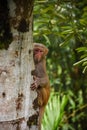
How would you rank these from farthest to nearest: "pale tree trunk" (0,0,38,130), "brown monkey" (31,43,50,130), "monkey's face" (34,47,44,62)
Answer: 1. "monkey's face" (34,47,44,62)
2. "brown monkey" (31,43,50,130)
3. "pale tree trunk" (0,0,38,130)

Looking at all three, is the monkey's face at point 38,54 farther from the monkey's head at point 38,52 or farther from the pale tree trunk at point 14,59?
the pale tree trunk at point 14,59

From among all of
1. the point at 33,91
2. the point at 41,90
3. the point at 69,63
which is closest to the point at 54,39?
the point at 69,63

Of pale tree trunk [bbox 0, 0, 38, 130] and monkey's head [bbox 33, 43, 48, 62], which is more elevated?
pale tree trunk [bbox 0, 0, 38, 130]

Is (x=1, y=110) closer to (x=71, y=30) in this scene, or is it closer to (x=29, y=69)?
(x=29, y=69)

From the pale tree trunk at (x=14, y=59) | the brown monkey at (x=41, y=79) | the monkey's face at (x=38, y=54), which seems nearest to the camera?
the pale tree trunk at (x=14, y=59)

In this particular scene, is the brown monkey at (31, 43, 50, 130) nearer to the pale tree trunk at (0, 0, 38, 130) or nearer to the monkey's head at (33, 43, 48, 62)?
the monkey's head at (33, 43, 48, 62)

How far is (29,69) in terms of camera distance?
82.5 inches

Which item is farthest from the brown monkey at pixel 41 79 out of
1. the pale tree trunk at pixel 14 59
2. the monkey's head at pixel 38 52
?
the pale tree trunk at pixel 14 59

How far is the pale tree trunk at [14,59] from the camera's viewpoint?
201 centimetres

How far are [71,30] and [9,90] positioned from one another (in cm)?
97

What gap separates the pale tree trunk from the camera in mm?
2008

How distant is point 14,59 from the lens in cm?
203

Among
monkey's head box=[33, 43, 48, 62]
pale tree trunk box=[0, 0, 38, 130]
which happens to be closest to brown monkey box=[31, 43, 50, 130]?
monkey's head box=[33, 43, 48, 62]

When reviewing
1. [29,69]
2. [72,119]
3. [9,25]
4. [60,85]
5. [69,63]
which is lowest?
[72,119]
